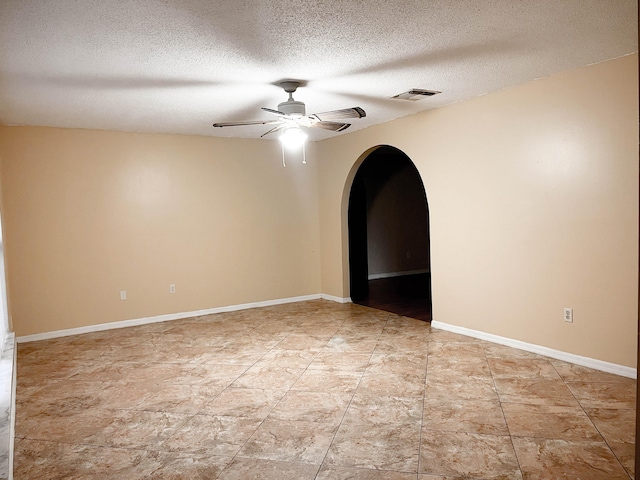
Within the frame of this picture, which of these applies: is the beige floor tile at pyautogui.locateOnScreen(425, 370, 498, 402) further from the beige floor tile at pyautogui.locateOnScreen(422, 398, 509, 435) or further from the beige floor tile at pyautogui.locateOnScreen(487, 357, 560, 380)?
Result: the beige floor tile at pyautogui.locateOnScreen(487, 357, 560, 380)

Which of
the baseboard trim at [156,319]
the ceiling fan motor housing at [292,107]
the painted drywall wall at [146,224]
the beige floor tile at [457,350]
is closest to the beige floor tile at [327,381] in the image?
the beige floor tile at [457,350]

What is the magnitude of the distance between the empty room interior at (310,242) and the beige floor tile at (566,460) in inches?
0.7

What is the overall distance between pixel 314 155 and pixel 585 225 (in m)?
4.27

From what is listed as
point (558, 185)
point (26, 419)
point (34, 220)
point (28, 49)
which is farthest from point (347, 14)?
point (34, 220)

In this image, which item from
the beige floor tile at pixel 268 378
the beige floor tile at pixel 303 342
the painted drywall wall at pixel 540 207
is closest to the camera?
the painted drywall wall at pixel 540 207

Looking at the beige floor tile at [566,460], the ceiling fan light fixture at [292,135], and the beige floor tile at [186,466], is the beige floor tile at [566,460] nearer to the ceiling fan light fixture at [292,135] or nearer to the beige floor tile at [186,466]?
the beige floor tile at [186,466]

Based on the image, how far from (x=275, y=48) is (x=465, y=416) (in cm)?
270

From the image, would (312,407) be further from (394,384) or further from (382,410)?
(394,384)

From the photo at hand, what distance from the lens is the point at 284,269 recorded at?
7125mm

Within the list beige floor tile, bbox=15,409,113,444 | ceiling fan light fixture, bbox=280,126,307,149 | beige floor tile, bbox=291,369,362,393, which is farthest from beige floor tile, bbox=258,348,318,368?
ceiling fan light fixture, bbox=280,126,307,149

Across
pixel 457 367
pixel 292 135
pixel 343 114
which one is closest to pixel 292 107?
pixel 292 135

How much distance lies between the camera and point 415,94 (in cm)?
458

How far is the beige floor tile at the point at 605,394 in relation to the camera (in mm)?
3197

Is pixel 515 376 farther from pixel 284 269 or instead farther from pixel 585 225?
pixel 284 269
